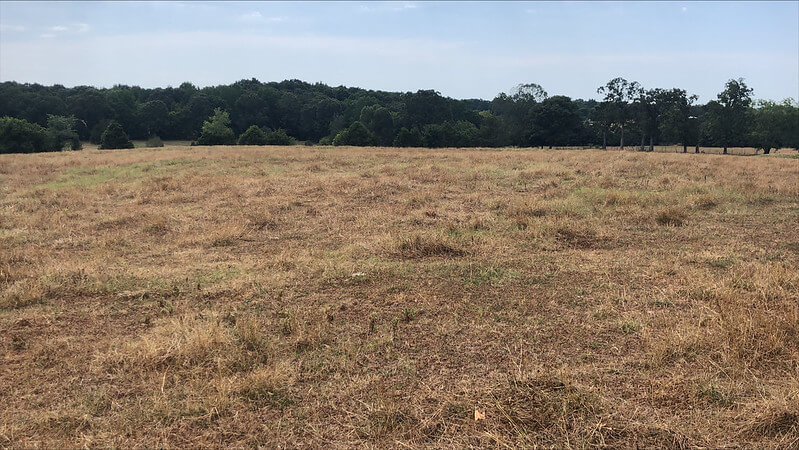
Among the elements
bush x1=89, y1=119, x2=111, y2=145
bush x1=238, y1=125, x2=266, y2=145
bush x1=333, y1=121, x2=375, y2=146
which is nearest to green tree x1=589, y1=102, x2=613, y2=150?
bush x1=333, y1=121, x2=375, y2=146

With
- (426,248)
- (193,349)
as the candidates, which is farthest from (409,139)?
(193,349)

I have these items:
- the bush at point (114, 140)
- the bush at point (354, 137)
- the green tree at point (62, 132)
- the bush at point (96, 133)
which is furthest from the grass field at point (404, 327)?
the bush at point (96, 133)

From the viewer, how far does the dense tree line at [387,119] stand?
62.5 meters

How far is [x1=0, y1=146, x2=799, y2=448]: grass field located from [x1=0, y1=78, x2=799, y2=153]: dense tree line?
54538 mm

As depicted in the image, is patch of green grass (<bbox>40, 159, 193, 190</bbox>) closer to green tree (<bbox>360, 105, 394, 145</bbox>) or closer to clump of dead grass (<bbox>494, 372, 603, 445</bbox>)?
clump of dead grass (<bbox>494, 372, 603, 445</bbox>)

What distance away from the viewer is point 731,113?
2421 inches

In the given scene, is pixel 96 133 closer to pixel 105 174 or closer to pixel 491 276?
pixel 105 174

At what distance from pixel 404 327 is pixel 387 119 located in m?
84.4

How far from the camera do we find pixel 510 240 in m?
9.28

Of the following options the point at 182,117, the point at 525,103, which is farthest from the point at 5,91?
the point at 525,103

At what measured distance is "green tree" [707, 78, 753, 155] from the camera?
2398 inches

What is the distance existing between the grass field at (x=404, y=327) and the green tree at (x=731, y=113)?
62.5 m

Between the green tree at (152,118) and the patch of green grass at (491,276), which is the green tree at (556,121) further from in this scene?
the patch of green grass at (491,276)

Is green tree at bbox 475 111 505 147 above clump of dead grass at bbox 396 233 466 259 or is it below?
above
